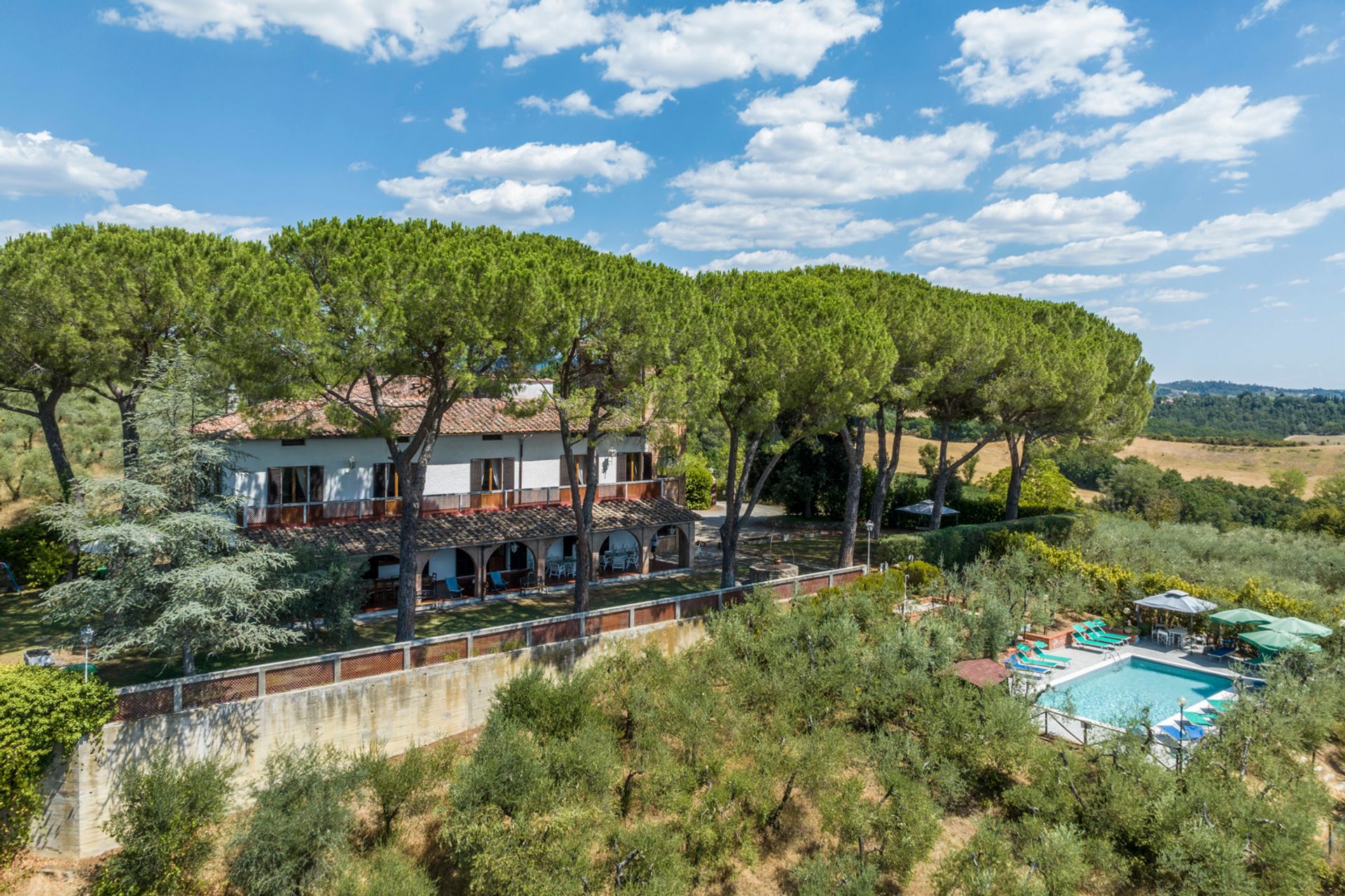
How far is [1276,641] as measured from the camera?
19.8 meters

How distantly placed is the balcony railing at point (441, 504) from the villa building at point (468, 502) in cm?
4

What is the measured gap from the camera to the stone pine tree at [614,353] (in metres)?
18.0

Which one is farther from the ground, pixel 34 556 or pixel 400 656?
pixel 34 556

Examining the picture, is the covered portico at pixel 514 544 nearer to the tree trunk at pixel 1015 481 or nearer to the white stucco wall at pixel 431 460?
the white stucco wall at pixel 431 460

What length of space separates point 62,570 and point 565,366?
1517 cm

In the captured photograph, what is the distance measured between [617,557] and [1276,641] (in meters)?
19.3

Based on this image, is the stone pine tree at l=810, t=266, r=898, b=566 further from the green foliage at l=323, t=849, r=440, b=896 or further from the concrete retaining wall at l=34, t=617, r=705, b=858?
the green foliage at l=323, t=849, r=440, b=896

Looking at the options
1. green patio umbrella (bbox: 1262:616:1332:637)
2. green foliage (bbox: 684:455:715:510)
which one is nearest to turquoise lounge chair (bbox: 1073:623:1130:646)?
green patio umbrella (bbox: 1262:616:1332:637)

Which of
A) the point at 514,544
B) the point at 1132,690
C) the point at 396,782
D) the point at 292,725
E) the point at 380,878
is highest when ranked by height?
the point at 514,544

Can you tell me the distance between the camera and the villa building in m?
21.4

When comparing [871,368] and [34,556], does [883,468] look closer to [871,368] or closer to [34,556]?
[871,368]

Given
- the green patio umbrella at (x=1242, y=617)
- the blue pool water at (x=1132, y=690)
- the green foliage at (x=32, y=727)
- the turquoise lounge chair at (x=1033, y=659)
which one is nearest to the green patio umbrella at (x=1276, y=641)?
the green patio umbrella at (x=1242, y=617)

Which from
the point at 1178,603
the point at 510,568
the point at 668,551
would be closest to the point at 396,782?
the point at 510,568

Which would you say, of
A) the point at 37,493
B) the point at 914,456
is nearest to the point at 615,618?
the point at 37,493
